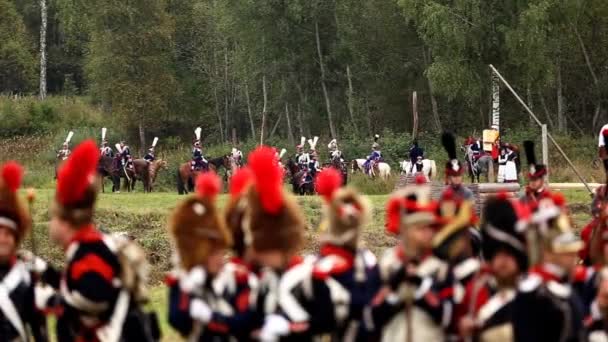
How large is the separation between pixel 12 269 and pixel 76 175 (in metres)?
0.91

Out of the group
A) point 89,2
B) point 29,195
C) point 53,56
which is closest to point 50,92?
point 53,56

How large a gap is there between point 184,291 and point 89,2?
52.1 m

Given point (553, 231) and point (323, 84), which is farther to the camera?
point (323, 84)

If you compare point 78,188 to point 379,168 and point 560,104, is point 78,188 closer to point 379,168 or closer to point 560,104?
point 379,168

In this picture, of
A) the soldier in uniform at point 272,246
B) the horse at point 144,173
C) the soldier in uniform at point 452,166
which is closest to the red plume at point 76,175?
the soldier in uniform at point 272,246

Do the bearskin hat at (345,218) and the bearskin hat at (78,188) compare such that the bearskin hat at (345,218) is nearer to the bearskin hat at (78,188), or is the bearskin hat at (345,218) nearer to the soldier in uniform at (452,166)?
the bearskin hat at (78,188)

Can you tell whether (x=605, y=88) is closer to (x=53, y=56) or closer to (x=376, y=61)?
(x=376, y=61)

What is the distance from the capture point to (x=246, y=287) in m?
7.16

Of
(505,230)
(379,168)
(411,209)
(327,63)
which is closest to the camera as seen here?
(505,230)

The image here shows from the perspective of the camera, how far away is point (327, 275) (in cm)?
718

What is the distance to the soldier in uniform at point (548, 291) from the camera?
675 centimetres

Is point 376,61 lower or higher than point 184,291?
higher

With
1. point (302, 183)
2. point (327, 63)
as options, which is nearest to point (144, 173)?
point (302, 183)

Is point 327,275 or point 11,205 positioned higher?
point 11,205
